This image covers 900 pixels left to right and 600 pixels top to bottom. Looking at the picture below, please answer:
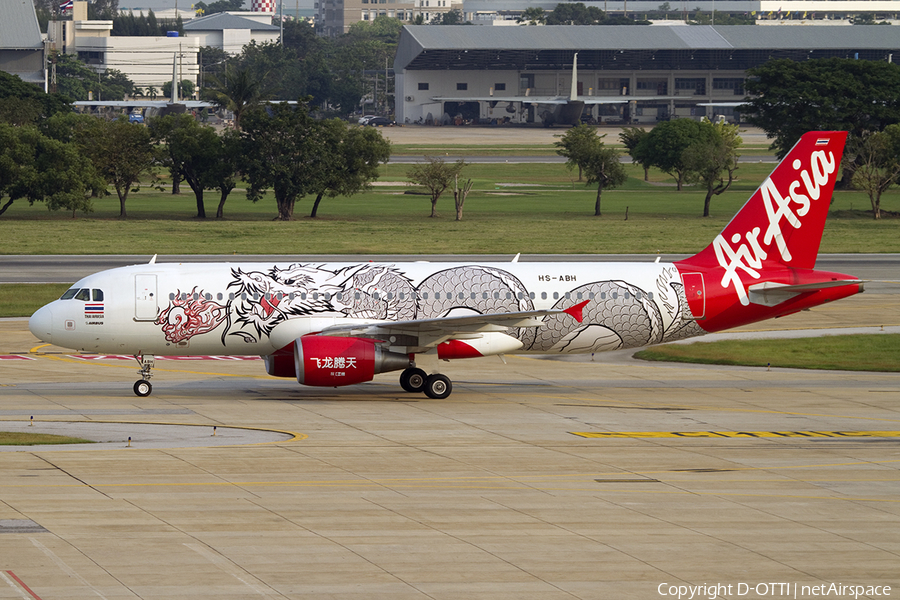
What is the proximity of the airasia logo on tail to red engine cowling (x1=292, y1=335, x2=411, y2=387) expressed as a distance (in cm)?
1364

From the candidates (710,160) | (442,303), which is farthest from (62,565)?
(710,160)

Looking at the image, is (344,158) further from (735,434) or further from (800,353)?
(735,434)

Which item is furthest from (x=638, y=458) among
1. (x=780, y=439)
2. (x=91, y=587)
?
(x=91, y=587)

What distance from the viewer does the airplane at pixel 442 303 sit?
37.5 meters

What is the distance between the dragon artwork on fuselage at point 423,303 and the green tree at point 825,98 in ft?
282

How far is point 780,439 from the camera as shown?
32750mm

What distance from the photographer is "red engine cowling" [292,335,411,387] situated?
3616 centimetres

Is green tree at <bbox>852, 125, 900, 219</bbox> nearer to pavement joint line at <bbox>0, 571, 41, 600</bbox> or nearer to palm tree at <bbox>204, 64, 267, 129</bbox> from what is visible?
palm tree at <bbox>204, 64, 267, 129</bbox>

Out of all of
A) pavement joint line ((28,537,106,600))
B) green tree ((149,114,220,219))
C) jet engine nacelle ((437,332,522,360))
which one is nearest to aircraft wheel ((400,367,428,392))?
jet engine nacelle ((437,332,522,360))

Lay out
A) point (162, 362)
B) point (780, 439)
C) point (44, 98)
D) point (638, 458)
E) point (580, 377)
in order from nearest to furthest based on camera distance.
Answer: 1. point (638, 458)
2. point (780, 439)
3. point (580, 377)
4. point (162, 362)
5. point (44, 98)

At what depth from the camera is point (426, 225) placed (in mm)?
97938

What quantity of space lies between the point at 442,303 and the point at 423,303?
68 centimetres

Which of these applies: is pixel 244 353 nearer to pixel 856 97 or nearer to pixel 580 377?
pixel 580 377

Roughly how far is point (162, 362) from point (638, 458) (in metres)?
24.5
